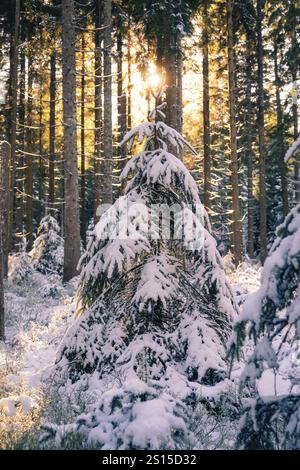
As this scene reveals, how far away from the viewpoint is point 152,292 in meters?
4.49

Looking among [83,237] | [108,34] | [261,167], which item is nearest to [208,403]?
[108,34]

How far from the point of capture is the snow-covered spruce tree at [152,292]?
454 cm

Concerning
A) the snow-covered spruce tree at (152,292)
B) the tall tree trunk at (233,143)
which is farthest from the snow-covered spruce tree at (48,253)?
the snow-covered spruce tree at (152,292)

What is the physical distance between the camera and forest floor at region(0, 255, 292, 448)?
388 centimetres

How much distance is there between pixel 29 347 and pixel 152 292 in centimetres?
369

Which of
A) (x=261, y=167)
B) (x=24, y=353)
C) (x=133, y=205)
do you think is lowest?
(x=24, y=353)

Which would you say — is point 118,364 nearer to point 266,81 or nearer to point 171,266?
point 171,266

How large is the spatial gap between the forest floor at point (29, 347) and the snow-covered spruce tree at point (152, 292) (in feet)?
2.00

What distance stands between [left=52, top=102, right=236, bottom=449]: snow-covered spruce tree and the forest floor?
0.61 metres

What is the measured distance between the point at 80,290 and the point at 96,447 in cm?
220

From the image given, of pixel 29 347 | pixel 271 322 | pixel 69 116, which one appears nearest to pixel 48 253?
pixel 69 116

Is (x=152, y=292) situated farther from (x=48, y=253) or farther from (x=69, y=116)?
(x=48, y=253)

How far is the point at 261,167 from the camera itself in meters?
17.5

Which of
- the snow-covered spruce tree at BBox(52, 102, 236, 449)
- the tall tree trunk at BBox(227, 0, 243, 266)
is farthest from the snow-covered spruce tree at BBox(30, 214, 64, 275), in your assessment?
the snow-covered spruce tree at BBox(52, 102, 236, 449)
